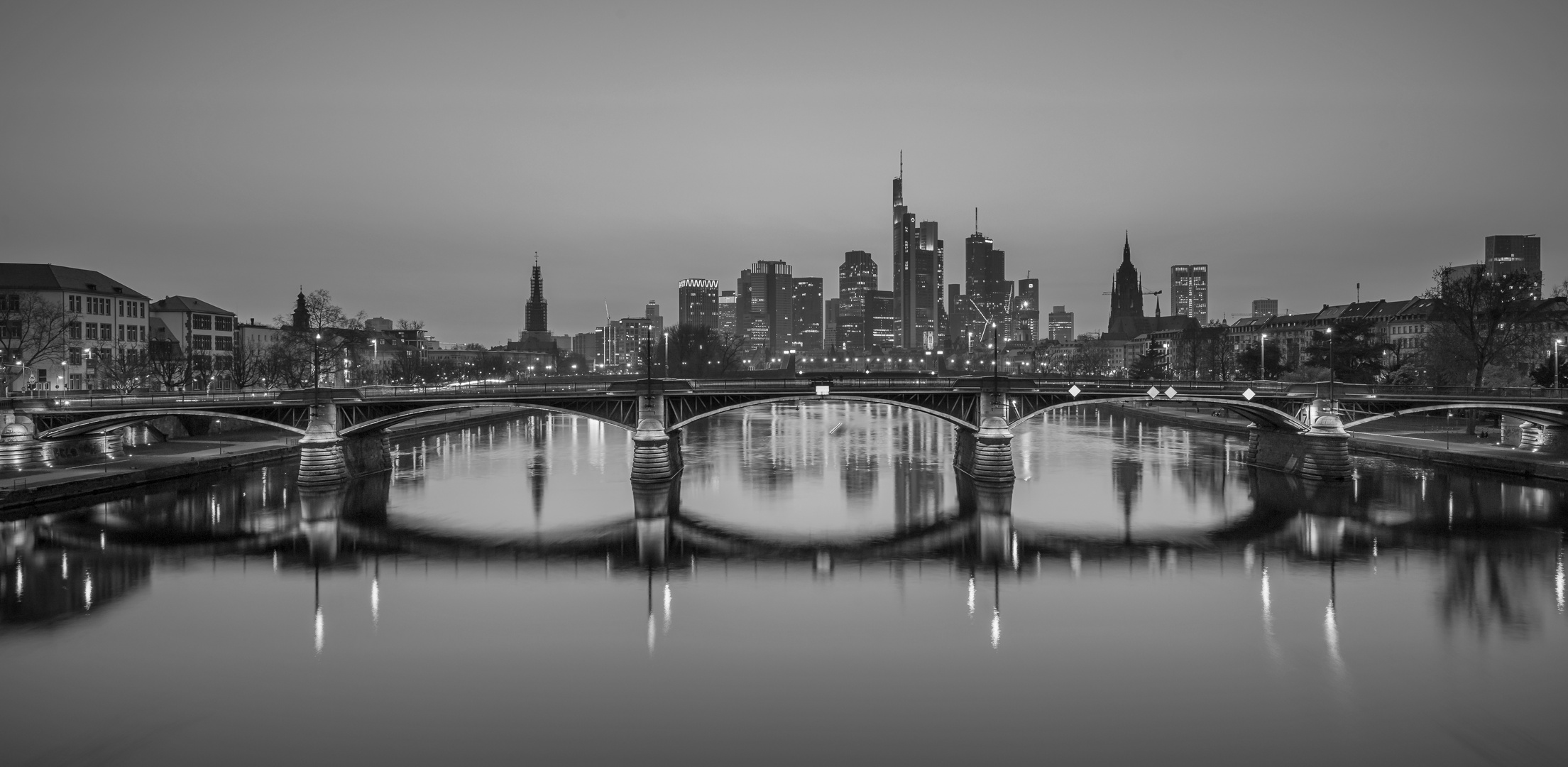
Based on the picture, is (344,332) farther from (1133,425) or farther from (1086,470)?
(1133,425)

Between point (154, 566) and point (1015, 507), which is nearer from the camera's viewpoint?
point (154, 566)

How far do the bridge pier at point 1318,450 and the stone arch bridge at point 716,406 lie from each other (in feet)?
0.25

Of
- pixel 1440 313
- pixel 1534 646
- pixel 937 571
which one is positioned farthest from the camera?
pixel 1440 313

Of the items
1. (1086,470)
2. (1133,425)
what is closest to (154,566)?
(1086,470)

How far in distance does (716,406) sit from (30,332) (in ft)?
217

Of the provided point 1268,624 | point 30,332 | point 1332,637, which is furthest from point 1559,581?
point 30,332

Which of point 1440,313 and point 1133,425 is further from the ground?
point 1440,313

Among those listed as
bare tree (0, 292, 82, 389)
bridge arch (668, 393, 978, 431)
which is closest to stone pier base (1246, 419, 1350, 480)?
bridge arch (668, 393, 978, 431)

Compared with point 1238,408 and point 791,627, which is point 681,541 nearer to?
point 791,627

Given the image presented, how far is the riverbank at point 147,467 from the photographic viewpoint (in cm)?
4238

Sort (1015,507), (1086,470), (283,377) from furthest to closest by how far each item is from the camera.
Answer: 1. (283,377)
2. (1086,470)
3. (1015,507)

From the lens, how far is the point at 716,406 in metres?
55.8

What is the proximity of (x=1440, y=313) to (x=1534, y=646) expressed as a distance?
5972cm

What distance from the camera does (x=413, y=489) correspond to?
52.7 metres
